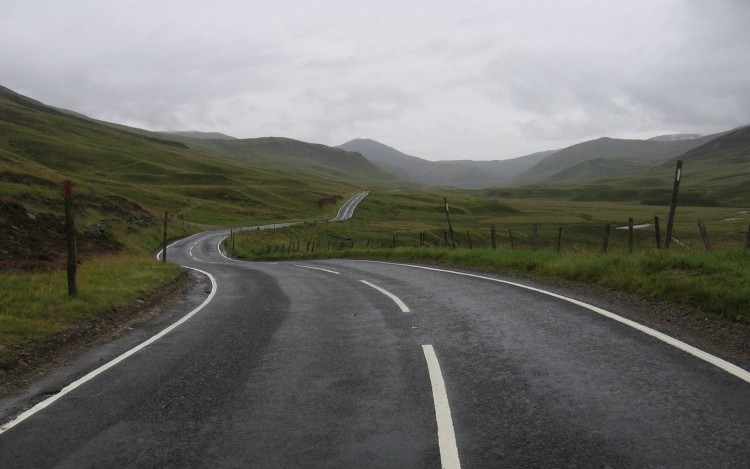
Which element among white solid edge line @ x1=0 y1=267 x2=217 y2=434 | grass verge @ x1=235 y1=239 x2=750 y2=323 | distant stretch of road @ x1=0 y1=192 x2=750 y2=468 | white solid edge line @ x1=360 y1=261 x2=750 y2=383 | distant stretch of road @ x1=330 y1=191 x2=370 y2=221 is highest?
distant stretch of road @ x1=330 y1=191 x2=370 y2=221

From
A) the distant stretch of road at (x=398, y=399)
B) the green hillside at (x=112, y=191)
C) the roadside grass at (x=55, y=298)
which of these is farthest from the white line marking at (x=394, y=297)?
the green hillside at (x=112, y=191)

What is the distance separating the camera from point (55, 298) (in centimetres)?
1138

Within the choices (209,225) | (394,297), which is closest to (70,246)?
(394,297)

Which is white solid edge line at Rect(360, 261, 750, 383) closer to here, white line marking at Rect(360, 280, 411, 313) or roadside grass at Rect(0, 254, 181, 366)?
white line marking at Rect(360, 280, 411, 313)

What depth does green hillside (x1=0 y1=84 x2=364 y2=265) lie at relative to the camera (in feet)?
101

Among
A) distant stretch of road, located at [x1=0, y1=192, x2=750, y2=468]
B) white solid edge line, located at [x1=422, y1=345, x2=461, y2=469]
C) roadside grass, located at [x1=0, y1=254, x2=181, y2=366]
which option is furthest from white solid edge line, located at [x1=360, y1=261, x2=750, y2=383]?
roadside grass, located at [x1=0, y1=254, x2=181, y2=366]

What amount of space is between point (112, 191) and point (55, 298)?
8177cm

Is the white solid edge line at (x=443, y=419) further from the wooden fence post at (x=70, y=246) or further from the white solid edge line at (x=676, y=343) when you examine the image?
the wooden fence post at (x=70, y=246)

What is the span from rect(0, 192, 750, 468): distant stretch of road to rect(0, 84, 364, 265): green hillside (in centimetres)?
1458

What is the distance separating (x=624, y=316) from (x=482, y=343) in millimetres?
3056

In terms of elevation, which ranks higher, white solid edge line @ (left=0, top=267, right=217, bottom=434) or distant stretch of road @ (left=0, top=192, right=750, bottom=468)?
distant stretch of road @ (left=0, top=192, right=750, bottom=468)

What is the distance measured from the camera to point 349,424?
4.79 meters

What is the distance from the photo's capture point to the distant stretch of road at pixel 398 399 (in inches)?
165

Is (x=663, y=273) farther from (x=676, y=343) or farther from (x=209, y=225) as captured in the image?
(x=209, y=225)
